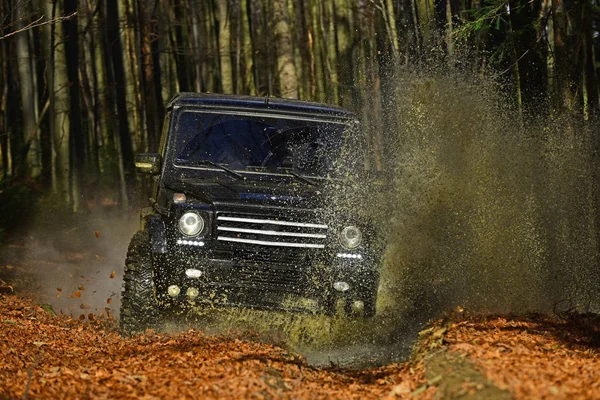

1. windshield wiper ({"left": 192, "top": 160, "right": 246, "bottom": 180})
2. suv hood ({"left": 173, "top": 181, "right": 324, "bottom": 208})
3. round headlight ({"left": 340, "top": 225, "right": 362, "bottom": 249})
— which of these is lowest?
round headlight ({"left": 340, "top": 225, "right": 362, "bottom": 249})

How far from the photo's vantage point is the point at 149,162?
9.09 m

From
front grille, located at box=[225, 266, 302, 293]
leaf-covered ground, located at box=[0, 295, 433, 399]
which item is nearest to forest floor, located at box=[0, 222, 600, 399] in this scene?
leaf-covered ground, located at box=[0, 295, 433, 399]

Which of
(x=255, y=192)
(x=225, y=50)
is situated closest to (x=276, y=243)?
(x=255, y=192)

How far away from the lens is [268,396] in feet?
19.2

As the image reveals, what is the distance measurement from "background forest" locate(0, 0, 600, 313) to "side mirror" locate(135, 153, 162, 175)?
2232 millimetres

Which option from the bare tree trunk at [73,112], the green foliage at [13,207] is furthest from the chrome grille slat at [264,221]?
the bare tree trunk at [73,112]

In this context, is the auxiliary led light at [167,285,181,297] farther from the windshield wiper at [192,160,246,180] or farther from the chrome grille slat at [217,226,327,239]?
the windshield wiper at [192,160,246,180]

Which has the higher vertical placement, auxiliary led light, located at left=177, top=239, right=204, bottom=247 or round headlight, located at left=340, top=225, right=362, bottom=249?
auxiliary led light, located at left=177, top=239, right=204, bottom=247

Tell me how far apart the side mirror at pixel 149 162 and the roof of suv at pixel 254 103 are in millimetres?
676

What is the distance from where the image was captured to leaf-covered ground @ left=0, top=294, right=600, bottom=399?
5773mm

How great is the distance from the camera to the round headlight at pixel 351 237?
8.53 meters

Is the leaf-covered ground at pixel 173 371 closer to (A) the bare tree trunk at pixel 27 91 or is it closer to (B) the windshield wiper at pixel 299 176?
(B) the windshield wiper at pixel 299 176

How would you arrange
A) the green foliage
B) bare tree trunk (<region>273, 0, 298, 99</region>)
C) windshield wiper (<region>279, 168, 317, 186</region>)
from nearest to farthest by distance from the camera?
windshield wiper (<region>279, 168, 317, 186</region>)
the green foliage
bare tree trunk (<region>273, 0, 298, 99</region>)

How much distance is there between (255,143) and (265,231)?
4.15ft
